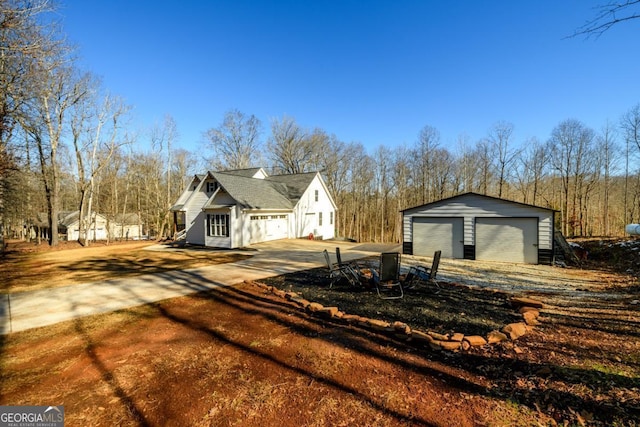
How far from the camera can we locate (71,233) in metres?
37.0

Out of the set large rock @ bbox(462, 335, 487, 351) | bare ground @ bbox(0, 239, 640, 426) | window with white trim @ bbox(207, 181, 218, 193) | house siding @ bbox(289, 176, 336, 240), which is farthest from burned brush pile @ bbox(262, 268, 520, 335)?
house siding @ bbox(289, 176, 336, 240)

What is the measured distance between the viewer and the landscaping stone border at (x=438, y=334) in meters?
4.02

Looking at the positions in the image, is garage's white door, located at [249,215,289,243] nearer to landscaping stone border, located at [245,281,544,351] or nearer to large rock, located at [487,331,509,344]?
landscaping stone border, located at [245,281,544,351]

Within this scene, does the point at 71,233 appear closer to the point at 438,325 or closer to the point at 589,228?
the point at 438,325

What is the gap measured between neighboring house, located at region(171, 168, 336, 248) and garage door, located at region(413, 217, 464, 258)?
993 cm

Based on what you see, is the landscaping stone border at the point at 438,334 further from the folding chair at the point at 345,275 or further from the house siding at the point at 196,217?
the house siding at the point at 196,217

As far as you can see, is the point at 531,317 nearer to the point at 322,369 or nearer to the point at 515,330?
the point at 515,330

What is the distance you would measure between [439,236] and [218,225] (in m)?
13.0

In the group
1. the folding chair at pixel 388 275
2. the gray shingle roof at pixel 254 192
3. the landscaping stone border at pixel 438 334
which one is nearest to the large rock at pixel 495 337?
the landscaping stone border at pixel 438 334

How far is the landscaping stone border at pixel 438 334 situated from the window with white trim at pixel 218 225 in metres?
12.6

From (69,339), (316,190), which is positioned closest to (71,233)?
(316,190)

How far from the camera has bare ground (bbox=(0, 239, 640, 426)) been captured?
2711 millimetres

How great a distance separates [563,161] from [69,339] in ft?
115

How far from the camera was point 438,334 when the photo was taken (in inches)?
167
